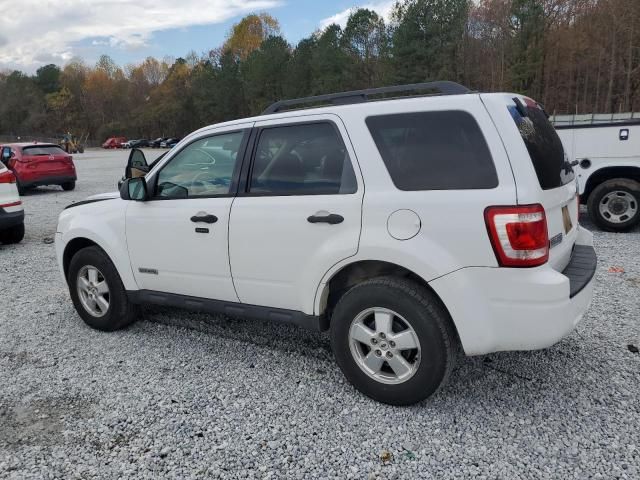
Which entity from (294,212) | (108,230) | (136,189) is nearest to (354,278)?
(294,212)

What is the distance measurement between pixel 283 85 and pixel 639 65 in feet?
128

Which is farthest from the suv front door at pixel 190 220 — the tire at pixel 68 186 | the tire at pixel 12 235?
the tire at pixel 68 186

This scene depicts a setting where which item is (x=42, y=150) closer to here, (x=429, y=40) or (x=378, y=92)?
(x=378, y=92)

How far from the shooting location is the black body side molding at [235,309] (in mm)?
3436

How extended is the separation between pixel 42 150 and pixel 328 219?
15.8 m

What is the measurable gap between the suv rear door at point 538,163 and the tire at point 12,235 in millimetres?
8386

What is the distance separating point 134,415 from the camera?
324 centimetres

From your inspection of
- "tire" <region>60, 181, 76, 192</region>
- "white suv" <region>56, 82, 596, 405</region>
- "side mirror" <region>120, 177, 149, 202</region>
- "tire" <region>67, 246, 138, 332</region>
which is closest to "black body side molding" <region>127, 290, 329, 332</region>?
"white suv" <region>56, 82, 596, 405</region>

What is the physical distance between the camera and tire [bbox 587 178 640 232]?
7.77m

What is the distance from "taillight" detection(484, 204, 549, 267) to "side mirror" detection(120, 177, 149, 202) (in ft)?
8.72

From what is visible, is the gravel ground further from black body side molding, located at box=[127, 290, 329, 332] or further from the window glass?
the window glass

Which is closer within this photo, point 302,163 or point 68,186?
point 302,163

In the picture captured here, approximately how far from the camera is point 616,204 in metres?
7.92

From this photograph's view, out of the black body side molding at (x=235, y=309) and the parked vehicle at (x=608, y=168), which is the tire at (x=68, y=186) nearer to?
the black body side molding at (x=235, y=309)
